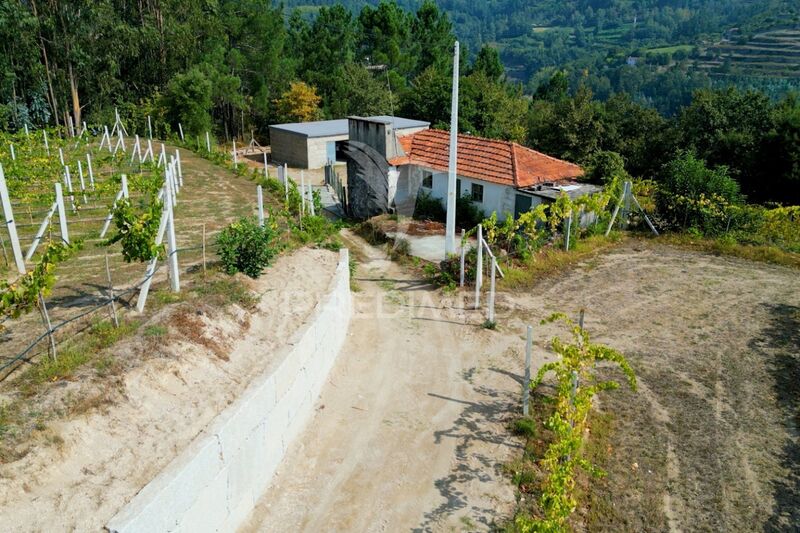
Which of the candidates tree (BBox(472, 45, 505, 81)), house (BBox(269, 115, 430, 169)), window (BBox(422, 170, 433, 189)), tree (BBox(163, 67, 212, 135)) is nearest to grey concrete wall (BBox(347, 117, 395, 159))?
window (BBox(422, 170, 433, 189))

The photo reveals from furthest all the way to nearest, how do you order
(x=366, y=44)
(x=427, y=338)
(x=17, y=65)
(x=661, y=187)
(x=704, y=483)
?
(x=366, y=44)
(x=17, y=65)
(x=661, y=187)
(x=427, y=338)
(x=704, y=483)

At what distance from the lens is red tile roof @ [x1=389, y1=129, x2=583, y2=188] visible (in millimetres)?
20719

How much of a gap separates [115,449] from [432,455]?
4.40 meters

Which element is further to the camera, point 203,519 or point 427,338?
point 427,338

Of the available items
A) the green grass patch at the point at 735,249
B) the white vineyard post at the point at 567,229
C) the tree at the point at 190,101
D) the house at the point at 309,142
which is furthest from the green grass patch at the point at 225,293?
the tree at the point at 190,101

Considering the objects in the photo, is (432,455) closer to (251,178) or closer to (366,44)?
(251,178)

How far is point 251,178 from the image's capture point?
82.7ft

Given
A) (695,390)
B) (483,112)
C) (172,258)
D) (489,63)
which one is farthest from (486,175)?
(489,63)

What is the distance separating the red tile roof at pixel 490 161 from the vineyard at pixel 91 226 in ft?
19.6

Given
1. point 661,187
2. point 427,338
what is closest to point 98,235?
point 427,338

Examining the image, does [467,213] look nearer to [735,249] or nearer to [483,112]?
[735,249]

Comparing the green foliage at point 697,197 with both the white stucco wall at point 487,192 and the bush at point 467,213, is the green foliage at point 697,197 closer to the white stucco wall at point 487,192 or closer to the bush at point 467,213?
the white stucco wall at point 487,192

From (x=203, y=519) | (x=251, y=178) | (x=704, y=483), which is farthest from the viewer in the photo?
(x=251, y=178)

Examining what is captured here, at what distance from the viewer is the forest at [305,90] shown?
82.5ft
